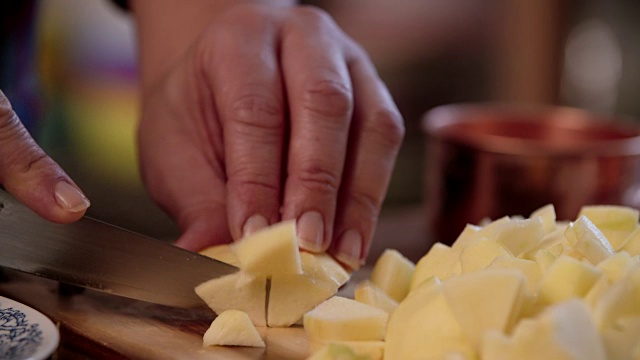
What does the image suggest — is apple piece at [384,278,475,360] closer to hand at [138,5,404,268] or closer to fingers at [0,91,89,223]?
hand at [138,5,404,268]

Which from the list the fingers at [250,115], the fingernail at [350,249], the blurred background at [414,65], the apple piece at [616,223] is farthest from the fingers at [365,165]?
the blurred background at [414,65]

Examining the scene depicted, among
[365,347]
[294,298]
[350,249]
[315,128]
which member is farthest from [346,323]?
[315,128]

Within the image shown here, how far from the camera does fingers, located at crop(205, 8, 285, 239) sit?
114cm

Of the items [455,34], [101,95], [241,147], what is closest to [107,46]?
[101,95]

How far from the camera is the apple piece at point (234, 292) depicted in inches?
41.1

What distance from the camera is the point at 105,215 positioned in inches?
102

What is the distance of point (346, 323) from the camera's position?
94cm

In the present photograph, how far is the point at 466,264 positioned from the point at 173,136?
58 centimetres

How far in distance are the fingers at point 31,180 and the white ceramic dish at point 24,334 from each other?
0.35 ft

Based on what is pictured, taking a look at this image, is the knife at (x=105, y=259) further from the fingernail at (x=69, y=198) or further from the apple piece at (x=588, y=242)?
the apple piece at (x=588, y=242)

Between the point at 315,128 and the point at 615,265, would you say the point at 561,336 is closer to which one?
the point at 615,265

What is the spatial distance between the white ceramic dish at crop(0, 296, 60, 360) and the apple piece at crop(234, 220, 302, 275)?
23 cm

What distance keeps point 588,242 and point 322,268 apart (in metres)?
0.32

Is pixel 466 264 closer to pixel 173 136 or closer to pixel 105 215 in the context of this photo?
pixel 173 136
